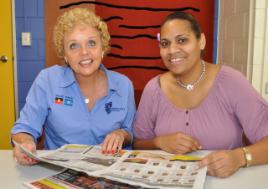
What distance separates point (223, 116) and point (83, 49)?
707 mm

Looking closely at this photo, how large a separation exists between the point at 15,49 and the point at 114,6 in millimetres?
985

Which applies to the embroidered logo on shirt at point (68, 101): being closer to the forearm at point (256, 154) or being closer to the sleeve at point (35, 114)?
the sleeve at point (35, 114)

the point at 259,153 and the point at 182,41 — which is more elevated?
the point at 182,41

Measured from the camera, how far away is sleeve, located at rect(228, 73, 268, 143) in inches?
55.7

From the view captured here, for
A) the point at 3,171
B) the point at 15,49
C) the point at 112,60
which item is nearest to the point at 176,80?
the point at 3,171

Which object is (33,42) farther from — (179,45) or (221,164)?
(221,164)

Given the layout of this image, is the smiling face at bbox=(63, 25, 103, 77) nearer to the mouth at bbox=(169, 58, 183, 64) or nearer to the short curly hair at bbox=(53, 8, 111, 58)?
the short curly hair at bbox=(53, 8, 111, 58)

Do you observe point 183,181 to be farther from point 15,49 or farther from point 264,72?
point 15,49

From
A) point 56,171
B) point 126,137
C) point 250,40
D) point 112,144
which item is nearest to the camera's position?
point 56,171

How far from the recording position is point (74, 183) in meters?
1.04

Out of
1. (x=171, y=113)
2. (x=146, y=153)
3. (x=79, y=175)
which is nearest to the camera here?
(x=79, y=175)

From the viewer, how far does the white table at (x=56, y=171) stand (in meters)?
1.05

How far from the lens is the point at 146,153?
1.27 metres

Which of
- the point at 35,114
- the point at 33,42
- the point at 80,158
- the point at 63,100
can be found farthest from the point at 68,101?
the point at 33,42
